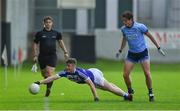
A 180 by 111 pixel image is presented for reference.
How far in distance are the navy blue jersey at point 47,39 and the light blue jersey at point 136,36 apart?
2112 mm

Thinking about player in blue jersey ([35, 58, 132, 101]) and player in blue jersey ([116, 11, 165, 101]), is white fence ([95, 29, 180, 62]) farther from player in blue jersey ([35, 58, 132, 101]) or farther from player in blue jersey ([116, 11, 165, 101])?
player in blue jersey ([35, 58, 132, 101])

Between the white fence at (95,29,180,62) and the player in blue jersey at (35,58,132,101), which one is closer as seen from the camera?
the player in blue jersey at (35,58,132,101)

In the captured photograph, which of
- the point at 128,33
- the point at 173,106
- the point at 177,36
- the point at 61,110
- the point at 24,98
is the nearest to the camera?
the point at 61,110

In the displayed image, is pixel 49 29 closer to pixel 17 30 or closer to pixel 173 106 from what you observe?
pixel 173 106

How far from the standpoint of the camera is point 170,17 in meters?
57.8

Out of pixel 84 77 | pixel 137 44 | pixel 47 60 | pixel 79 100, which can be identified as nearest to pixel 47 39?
pixel 47 60

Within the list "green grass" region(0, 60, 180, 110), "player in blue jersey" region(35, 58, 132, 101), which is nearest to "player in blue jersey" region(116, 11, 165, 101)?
"player in blue jersey" region(35, 58, 132, 101)

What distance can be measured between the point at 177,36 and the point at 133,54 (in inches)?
1320

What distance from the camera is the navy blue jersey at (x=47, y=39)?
68.4 feet

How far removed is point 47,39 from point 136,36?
2.56 m

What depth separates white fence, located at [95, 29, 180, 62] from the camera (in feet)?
173

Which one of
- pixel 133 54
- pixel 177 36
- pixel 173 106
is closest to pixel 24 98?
pixel 133 54

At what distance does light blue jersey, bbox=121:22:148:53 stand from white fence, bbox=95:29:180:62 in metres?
32.3

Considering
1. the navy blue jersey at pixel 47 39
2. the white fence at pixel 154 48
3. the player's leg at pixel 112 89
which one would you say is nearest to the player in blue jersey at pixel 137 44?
the player's leg at pixel 112 89
